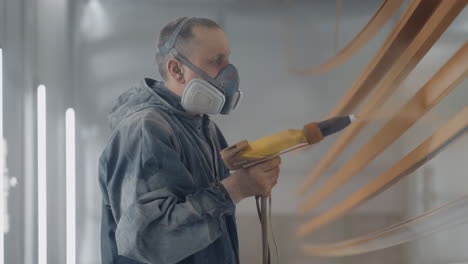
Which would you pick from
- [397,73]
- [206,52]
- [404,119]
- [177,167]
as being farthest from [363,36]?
[177,167]

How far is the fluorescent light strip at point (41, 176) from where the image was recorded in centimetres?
148

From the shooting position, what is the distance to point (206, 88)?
1.01 metres

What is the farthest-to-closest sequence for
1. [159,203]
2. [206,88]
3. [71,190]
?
[71,190]
[206,88]
[159,203]

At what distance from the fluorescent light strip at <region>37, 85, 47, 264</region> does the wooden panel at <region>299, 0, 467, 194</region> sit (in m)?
0.94

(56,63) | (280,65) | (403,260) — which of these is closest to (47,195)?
(56,63)

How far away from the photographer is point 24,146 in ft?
4.86

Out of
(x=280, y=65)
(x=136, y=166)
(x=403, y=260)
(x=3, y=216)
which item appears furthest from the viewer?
(x=3, y=216)

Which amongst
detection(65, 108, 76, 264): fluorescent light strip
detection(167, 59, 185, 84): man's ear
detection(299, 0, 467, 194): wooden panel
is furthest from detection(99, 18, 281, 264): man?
detection(65, 108, 76, 264): fluorescent light strip

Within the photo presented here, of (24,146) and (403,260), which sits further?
(24,146)

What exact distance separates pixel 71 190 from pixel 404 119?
115 cm

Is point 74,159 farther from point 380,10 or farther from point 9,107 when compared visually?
point 380,10

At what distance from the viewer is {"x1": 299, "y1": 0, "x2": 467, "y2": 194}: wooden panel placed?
1.03m

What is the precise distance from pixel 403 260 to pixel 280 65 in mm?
708

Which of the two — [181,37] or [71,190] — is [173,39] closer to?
[181,37]
